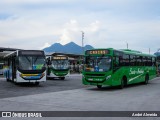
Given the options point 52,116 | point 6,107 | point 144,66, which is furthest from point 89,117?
point 144,66

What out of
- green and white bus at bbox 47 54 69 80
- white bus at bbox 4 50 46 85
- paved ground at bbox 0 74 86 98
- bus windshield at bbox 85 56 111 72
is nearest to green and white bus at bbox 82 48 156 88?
bus windshield at bbox 85 56 111 72

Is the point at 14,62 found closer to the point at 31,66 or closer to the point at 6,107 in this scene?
the point at 31,66

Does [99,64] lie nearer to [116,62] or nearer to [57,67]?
[116,62]

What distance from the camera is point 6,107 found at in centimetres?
1254

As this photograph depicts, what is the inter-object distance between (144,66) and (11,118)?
788 inches

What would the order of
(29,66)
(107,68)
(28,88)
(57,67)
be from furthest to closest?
1. (57,67)
2. (29,66)
3. (28,88)
4. (107,68)

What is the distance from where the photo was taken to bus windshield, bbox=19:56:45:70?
24453 mm

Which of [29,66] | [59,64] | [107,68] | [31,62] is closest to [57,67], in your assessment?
[59,64]

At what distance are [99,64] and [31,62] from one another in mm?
6175

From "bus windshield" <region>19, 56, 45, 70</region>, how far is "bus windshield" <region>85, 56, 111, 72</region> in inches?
188

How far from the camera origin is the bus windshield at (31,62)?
80.2 feet

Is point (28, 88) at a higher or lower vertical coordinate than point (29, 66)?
lower

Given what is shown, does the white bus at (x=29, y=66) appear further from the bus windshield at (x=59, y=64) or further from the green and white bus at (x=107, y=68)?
the bus windshield at (x=59, y=64)

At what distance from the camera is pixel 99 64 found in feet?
69.7
